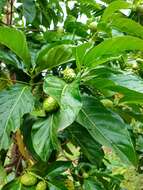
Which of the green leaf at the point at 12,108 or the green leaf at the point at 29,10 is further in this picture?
the green leaf at the point at 29,10

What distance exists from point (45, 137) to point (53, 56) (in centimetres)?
16

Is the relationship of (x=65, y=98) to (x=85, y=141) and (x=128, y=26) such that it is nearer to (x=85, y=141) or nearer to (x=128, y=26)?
(x=85, y=141)

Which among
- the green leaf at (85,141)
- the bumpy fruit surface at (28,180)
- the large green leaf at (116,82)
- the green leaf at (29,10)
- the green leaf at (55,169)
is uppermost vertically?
the green leaf at (29,10)

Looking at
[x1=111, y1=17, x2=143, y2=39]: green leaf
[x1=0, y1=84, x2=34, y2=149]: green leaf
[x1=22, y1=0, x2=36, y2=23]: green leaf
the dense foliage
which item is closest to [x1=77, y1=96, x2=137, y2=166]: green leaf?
the dense foliage

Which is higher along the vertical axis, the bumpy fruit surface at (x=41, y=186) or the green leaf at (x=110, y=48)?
the green leaf at (x=110, y=48)

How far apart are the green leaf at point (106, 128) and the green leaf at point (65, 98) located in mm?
66

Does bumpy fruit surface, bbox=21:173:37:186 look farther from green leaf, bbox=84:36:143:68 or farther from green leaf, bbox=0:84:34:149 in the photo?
green leaf, bbox=84:36:143:68

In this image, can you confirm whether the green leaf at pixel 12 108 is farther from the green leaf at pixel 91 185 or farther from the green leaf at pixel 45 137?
the green leaf at pixel 91 185

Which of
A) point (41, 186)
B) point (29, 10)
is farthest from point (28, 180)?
point (29, 10)

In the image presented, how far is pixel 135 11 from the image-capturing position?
46.8 inches

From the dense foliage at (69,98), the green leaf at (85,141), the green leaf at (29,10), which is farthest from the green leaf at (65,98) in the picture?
the green leaf at (29,10)

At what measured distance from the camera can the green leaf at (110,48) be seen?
750 mm

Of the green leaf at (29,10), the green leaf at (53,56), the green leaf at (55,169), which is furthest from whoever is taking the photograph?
the green leaf at (29,10)

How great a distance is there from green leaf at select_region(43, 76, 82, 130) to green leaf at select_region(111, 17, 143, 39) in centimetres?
24
